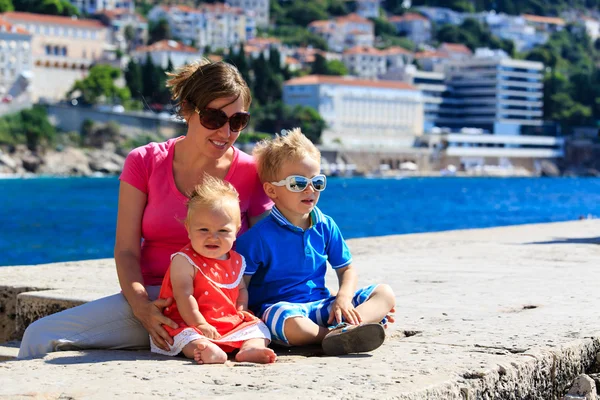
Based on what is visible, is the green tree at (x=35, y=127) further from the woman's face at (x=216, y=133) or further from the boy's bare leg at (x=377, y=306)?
the boy's bare leg at (x=377, y=306)

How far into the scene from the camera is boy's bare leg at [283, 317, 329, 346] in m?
3.38

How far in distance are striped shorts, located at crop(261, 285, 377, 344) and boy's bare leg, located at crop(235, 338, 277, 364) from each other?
20 cm

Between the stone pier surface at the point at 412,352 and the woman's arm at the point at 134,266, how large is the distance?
0.30 feet

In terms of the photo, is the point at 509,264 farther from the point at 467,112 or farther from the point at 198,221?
the point at 467,112

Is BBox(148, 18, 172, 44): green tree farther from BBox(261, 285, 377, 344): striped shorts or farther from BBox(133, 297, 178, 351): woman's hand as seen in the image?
BBox(133, 297, 178, 351): woman's hand

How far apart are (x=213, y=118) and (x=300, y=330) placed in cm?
68

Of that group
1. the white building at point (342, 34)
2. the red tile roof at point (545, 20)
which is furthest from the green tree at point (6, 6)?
the red tile roof at point (545, 20)

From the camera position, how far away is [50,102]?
74875 millimetres

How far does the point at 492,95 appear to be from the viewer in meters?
100

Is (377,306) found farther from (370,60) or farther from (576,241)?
(370,60)

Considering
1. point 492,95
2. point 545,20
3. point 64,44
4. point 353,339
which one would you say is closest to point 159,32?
point 64,44

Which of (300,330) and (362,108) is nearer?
(300,330)

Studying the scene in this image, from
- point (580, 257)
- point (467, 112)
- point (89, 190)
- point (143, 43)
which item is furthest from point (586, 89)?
point (580, 257)

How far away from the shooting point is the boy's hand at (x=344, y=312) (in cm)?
339
